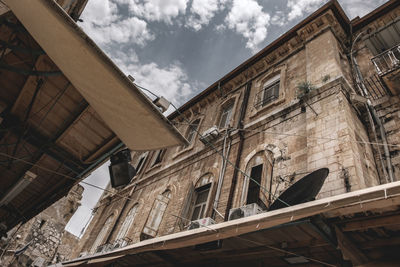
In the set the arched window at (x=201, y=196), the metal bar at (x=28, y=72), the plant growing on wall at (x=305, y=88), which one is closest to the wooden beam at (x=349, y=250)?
the plant growing on wall at (x=305, y=88)

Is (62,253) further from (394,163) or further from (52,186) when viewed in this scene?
(394,163)

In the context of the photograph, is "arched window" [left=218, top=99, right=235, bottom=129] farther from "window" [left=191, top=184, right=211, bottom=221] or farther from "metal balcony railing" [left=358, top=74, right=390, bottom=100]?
"metal balcony railing" [left=358, top=74, right=390, bottom=100]

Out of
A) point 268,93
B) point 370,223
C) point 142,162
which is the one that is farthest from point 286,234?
point 142,162

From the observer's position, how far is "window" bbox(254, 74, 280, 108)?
9.94m

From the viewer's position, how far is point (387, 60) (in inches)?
309

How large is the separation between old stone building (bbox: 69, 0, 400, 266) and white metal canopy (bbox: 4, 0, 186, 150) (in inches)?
59.0

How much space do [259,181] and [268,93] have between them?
168 inches

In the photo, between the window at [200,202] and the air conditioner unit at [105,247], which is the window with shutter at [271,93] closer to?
the window at [200,202]

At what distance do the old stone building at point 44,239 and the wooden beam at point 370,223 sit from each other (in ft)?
60.9

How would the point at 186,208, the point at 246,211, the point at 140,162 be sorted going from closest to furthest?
the point at 246,211, the point at 186,208, the point at 140,162

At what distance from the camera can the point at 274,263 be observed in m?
5.08

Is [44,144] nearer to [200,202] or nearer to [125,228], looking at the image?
[200,202]

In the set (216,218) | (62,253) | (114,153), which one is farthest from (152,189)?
(62,253)

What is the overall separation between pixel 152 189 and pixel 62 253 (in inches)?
687
